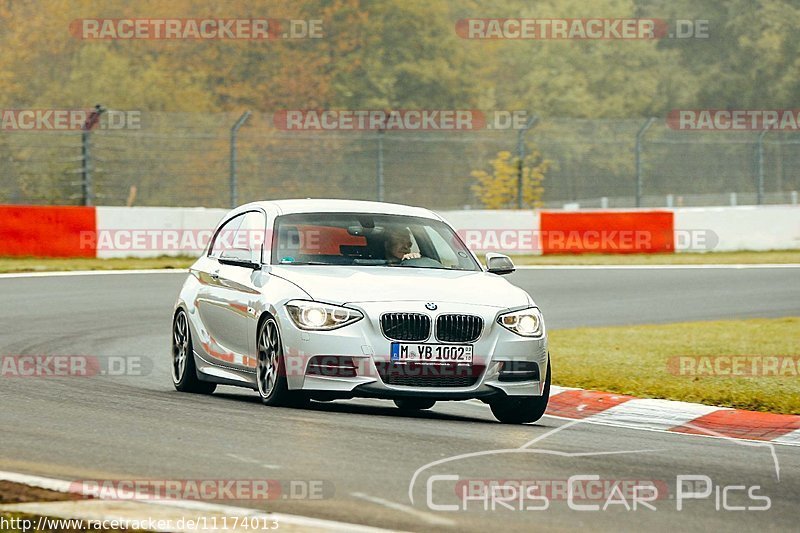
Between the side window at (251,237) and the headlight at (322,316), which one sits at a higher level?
the side window at (251,237)

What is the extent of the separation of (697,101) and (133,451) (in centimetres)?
7938

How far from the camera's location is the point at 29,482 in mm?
7340

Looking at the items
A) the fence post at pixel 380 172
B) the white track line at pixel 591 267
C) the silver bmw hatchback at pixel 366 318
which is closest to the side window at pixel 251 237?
the silver bmw hatchback at pixel 366 318

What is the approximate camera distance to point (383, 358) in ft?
33.2

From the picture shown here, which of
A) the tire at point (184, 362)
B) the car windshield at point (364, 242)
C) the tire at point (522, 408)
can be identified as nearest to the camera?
the tire at point (522, 408)

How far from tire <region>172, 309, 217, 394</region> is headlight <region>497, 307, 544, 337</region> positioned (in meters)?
2.71

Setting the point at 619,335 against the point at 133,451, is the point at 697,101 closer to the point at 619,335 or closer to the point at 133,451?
the point at 619,335

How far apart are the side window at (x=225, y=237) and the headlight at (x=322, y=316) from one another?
2.14 m

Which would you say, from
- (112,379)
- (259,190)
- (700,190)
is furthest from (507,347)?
(700,190)

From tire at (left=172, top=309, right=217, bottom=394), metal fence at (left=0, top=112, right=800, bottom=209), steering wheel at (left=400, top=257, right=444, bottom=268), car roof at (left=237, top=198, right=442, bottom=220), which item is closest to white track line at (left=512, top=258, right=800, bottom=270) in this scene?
metal fence at (left=0, top=112, right=800, bottom=209)

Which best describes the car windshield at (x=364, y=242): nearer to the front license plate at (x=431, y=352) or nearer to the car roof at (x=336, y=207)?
the car roof at (x=336, y=207)

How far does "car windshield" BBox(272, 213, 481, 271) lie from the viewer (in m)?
11.3

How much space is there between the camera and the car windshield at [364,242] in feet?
37.0

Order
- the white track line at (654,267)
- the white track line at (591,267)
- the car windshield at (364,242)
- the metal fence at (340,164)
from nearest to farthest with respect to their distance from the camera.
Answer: the car windshield at (364,242) → the white track line at (591,267) → the white track line at (654,267) → the metal fence at (340,164)
